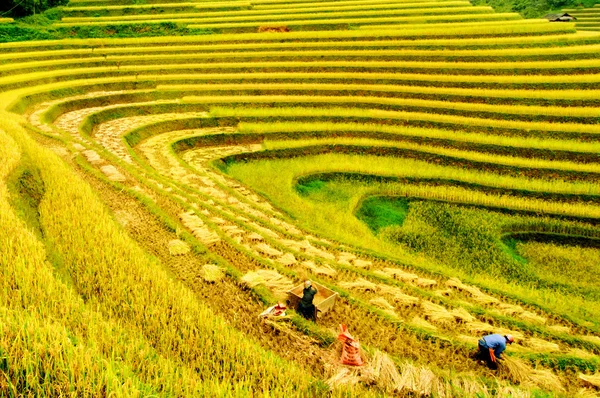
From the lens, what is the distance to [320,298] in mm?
4840

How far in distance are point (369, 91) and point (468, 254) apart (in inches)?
381

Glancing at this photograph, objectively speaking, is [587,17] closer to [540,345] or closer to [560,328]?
[560,328]

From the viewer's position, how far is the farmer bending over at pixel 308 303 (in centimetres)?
426

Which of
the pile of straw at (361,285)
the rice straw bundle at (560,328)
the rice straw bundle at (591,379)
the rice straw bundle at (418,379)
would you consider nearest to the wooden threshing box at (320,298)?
the pile of straw at (361,285)

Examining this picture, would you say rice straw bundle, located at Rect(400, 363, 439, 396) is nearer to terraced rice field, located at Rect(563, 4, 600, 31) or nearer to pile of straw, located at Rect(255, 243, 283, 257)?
pile of straw, located at Rect(255, 243, 283, 257)

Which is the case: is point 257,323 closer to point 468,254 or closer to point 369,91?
point 468,254

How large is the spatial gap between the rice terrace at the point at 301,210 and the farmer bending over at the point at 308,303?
0.03 m

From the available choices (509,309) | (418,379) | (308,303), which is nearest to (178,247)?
(308,303)

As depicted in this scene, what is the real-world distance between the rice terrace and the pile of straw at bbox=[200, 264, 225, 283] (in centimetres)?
3

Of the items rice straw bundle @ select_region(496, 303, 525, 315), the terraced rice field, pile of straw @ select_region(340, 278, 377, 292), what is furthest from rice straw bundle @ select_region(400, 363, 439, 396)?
the terraced rice field

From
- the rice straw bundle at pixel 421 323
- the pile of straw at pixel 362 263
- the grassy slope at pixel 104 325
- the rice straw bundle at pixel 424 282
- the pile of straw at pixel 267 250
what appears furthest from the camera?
the pile of straw at pixel 362 263

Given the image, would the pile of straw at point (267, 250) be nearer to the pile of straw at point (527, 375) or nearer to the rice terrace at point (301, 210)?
the rice terrace at point (301, 210)

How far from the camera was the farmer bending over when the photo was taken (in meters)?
4.26

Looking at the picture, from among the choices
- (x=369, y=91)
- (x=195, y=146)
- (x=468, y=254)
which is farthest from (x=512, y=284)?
(x=369, y=91)
